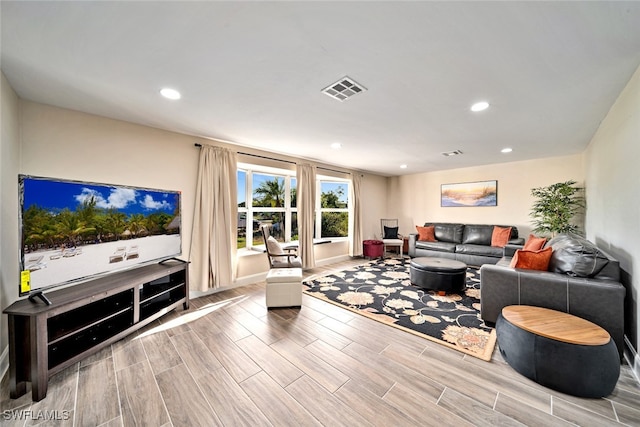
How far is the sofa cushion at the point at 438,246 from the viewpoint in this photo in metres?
5.41

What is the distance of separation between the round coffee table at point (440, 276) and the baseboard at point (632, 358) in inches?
60.1

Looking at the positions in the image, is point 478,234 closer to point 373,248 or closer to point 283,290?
point 373,248

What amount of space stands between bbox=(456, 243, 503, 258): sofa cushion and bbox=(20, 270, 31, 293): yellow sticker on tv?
21.1 feet


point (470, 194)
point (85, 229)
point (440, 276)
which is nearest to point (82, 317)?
point (85, 229)

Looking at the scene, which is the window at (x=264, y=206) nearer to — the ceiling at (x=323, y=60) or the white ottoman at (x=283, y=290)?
the ceiling at (x=323, y=60)

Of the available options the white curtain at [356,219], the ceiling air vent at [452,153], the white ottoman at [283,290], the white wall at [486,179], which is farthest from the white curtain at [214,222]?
the white wall at [486,179]

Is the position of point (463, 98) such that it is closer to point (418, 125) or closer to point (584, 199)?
point (418, 125)

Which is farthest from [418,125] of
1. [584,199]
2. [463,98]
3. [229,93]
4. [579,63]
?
[584,199]

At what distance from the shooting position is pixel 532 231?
499 cm

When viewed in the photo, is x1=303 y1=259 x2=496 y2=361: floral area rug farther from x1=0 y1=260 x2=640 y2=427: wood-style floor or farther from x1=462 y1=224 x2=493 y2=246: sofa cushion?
x1=462 y1=224 x2=493 y2=246: sofa cushion

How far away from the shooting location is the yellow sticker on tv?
1.64 m

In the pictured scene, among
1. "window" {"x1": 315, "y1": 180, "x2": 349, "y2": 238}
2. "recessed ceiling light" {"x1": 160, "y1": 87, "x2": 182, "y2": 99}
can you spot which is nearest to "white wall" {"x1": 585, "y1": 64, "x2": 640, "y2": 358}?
"recessed ceiling light" {"x1": 160, "y1": 87, "x2": 182, "y2": 99}

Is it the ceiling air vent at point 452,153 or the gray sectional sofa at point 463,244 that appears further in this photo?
the gray sectional sofa at point 463,244

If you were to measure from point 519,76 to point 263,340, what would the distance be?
327cm
